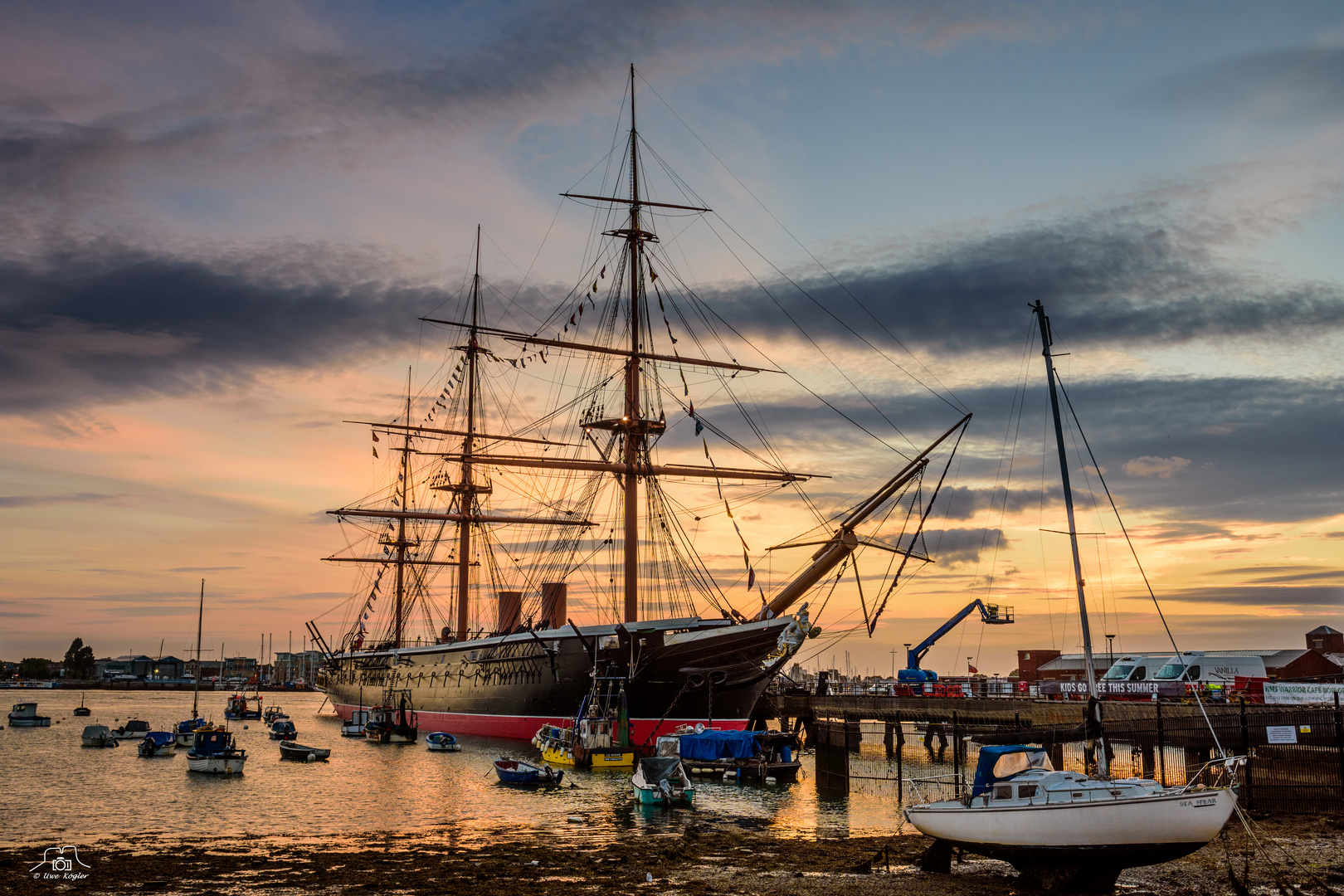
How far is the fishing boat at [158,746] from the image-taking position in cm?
5831

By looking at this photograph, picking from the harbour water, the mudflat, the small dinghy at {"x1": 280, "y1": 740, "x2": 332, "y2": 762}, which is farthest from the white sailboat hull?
the small dinghy at {"x1": 280, "y1": 740, "x2": 332, "y2": 762}

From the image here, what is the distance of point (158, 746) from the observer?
197ft

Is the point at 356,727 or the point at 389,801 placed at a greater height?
the point at 389,801

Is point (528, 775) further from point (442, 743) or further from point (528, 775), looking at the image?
point (442, 743)

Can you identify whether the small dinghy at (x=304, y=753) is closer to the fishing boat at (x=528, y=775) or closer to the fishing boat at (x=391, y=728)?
the fishing boat at (x=391, y=728)

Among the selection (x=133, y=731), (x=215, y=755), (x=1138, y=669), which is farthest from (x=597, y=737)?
(x=133, y=731)

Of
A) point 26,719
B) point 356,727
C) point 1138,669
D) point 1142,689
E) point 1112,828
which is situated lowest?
point 26,719

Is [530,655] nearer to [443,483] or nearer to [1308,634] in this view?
[443,483]

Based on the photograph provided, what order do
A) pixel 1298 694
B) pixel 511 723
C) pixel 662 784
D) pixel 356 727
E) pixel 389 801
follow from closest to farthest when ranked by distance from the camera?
pixel 662 784 < pixel 389 801 < pixel 1298 694 < pixel 511 723 < pixel 356 727

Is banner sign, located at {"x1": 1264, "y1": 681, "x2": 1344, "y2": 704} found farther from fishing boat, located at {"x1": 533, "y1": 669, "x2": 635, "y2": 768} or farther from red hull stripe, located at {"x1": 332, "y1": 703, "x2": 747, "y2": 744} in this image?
fishing boat, located at {"x1": 533, "y1": 669, "x2": 635, "y2": 768}

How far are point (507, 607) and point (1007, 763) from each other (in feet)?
202

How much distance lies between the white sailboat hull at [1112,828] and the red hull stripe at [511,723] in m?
30.0

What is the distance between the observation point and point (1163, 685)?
44.5 meters

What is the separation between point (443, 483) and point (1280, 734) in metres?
67.0
